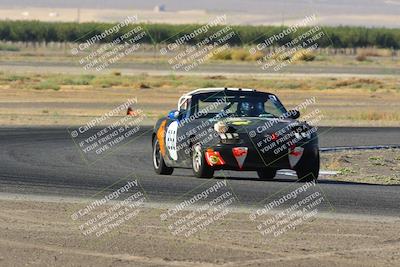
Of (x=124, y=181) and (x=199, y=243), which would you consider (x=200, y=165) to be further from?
(x=199, y=243)

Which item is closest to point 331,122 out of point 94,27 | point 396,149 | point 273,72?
point 396,149

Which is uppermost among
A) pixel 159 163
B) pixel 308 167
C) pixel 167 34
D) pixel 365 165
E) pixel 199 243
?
pixel 199 243

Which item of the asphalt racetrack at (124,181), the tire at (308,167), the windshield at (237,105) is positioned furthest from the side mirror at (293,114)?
the asphalt racetrack at (124,181)

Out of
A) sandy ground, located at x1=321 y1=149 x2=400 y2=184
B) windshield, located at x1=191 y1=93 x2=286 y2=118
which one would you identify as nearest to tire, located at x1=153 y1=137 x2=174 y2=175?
windshield, located at x1=191 y1=93 x2=286 y2=118

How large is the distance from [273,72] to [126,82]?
2492 centimetres

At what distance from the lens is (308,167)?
18.5 meters

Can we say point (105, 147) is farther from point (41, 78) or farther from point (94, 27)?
point (94, 27)

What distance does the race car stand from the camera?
18.2 m

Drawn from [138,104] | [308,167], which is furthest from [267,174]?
[138,104]

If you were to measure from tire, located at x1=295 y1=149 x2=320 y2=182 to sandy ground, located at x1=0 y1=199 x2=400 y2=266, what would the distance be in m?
3.95

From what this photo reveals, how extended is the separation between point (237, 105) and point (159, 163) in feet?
6.28

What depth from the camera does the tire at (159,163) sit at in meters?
20.2

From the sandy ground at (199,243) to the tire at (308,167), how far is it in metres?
3.95

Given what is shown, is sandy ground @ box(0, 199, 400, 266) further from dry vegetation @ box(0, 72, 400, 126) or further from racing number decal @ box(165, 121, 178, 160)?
dry vegetation @ box(0, 72, 400, 126)
